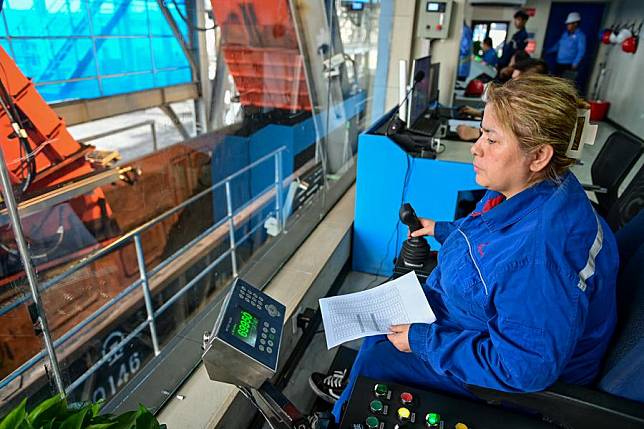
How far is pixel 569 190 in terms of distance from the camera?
30.1 inches

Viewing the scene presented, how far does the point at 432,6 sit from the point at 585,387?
9.47 ft

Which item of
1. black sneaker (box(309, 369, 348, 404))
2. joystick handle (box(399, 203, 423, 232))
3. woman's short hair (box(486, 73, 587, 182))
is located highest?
woman's short hair (box(486, 73, 587, 182))

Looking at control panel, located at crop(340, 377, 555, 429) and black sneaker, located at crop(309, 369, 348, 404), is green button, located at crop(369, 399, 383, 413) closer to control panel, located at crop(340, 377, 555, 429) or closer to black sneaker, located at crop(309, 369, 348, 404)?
control panel, located at crop(340, 377, 555, 429)

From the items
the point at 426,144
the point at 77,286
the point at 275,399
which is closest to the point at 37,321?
the point at 275,399

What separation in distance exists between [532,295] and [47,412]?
76 centimetres

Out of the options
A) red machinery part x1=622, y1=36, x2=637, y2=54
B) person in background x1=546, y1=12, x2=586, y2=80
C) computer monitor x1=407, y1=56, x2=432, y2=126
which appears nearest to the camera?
computer monitor x1=407, y1=56, x2=432, y2=126

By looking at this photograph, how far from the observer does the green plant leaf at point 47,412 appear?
0.54m

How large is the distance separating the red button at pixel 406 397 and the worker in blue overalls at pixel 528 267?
86mm

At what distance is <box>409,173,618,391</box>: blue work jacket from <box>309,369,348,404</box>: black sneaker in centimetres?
61

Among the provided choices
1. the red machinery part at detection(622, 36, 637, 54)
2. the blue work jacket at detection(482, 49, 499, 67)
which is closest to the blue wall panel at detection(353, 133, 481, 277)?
the blue work jacket at detection(482, 49, 499, 67)

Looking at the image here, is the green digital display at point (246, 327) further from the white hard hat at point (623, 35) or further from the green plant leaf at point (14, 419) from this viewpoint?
the white hard hat at point (623, 35)

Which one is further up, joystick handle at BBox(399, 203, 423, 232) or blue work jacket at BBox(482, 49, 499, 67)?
blue work jacket at BBox(482, 49, 499, 67)

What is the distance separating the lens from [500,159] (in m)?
0.81

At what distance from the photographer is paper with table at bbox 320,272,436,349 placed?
38.7 inches
